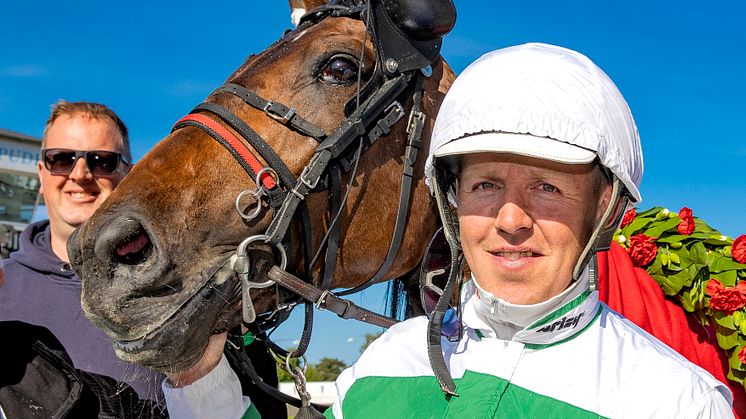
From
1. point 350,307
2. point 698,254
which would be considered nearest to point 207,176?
point 350,307

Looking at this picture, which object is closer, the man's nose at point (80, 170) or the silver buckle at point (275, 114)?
the silver buckle at point (275, 114)

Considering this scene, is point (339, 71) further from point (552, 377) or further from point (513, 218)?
point (552, 377)

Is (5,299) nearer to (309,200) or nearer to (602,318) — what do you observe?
(309,200)

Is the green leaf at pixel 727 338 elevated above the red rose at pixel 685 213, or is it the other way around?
the red rose at pixel 685 213

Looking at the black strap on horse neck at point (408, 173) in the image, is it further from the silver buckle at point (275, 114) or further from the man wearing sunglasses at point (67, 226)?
the man wearing sunglasses at point (67, 226)

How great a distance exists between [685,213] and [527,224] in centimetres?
204

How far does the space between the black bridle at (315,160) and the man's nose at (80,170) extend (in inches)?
52.1

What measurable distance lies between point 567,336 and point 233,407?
3.39 feet

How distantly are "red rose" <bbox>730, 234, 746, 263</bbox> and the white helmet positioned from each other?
1593 mm

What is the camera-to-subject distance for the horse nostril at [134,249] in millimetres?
2365

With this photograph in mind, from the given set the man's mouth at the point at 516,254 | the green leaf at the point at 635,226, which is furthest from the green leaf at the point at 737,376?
the man's mouth at the point at 516,254

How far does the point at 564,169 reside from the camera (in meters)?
1.87

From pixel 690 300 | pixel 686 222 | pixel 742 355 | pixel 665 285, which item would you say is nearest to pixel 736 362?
pixel 742 355

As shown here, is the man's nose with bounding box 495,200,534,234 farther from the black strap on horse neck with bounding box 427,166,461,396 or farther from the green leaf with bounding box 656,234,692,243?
the green leaf with bounding box 656,234,692,243
